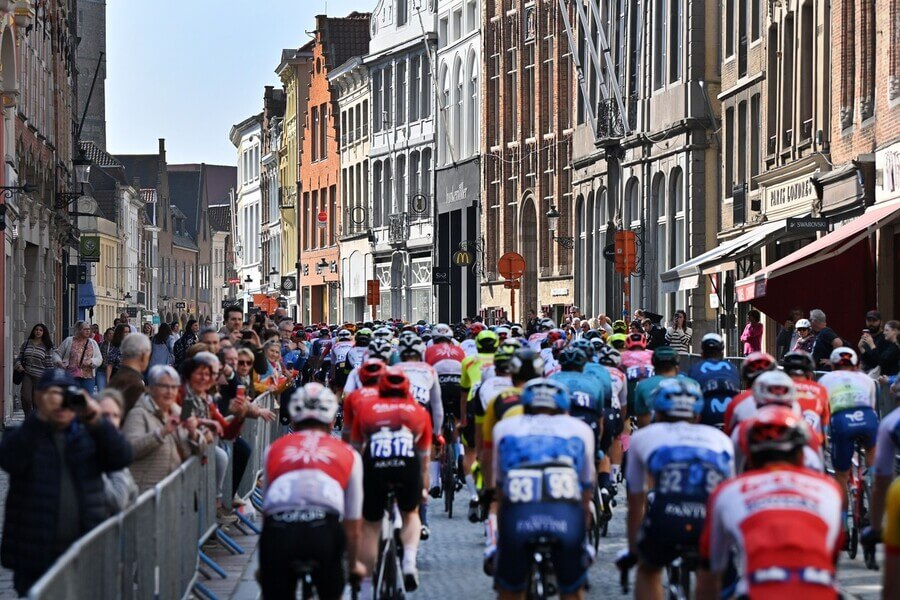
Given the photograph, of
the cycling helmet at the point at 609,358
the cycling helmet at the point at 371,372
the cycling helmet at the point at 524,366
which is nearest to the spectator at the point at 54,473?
the cycling helmet at the point at 371,372

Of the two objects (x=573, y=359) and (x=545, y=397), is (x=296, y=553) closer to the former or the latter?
(x=545, y=397)

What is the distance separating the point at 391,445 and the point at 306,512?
321 centimetres

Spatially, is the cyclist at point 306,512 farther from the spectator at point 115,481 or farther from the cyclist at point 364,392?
the cyclist at point 364,392

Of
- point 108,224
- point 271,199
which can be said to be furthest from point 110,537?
point 271,199

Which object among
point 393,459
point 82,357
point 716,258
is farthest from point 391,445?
point 716,258

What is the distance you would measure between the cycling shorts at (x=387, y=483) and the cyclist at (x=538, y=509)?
2.42 m

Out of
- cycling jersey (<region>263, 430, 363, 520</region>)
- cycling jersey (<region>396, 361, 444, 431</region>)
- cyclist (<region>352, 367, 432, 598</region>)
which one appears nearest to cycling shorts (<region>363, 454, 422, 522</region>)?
cyclist (<region>352, 367, 432, 598</region>)

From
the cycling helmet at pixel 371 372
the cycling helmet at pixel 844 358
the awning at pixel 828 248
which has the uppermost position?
the awning at pixel 828 248

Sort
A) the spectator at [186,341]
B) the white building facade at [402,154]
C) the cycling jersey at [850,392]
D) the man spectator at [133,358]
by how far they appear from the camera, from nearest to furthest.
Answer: the man spectator at [133,358]
the cycling jersey at [850,392]
the spectator at [186,341]
the white building facade at [402,154]

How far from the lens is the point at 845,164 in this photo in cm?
Answer: 3108

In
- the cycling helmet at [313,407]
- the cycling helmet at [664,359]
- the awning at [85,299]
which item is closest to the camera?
the cycling helmet at [313,407]

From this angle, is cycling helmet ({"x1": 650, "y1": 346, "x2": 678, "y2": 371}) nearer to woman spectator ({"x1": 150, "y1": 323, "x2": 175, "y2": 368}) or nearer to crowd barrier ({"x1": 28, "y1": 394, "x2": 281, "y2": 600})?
crowd barrier ({"x1": 28, "y1": 394, "x2": 281, "y2": 600})

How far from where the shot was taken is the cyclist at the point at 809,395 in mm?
12992

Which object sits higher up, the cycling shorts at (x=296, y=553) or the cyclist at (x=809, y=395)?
the cyclist at (x=809, y=395)
